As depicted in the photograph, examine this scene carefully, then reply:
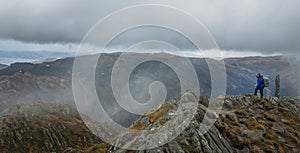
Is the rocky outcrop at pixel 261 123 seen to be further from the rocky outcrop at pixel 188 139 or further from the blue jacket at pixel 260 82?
the blue jacket at pixel 260 82

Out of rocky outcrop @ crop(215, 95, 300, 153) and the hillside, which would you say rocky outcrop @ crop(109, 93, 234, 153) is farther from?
rocky outcrop @ crop(215, 95, 300, 153)

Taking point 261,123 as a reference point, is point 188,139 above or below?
above

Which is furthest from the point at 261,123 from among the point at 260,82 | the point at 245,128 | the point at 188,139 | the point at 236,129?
the point at 188,139

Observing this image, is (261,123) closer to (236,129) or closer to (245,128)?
(245,128)

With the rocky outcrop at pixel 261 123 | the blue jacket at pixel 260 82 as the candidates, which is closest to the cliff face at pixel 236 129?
the rocky outcrop at pixel 261 123

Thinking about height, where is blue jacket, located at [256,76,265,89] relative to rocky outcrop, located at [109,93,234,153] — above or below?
above

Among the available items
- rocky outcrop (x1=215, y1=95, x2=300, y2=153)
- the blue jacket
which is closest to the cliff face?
rocky outcrop (x1=215, y1=95, x2=300, y2=153)

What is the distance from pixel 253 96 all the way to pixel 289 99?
10895 millimetres

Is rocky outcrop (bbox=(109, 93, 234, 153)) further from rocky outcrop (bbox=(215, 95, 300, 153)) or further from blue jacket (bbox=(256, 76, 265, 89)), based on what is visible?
blue jacket (bbox=(256, 76, 265, 89))

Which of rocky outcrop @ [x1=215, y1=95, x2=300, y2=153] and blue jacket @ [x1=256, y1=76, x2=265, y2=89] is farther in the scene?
blue jacket @ [x1=256, y1=76, x2=265, y2=89]


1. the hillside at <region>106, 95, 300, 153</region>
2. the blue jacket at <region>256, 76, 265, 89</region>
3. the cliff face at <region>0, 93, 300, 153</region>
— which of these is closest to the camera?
the cliff face at <region>0, 93, 300, 153</region>

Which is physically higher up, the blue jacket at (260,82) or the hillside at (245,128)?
the blue jacket at (260,82)

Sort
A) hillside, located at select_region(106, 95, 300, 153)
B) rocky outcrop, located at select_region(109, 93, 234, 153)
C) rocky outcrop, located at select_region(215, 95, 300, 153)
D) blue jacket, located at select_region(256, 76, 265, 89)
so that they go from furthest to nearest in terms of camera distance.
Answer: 1. blue jacket, located at select_region(256, 76, 265, 89)
2. rocky outcrop, located at select_region(215, 95, 300, 153)
3. hillside, located at select_region(106, 95, 300, 153)
4. rocky outcrop, located at select_region(109, 93, 234, 153)

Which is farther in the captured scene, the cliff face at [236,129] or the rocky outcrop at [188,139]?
the cliff face at [236,129]
